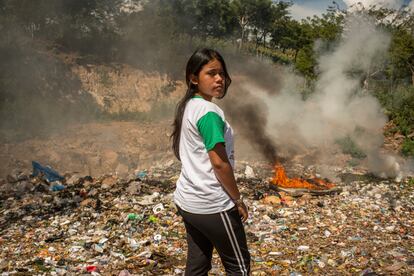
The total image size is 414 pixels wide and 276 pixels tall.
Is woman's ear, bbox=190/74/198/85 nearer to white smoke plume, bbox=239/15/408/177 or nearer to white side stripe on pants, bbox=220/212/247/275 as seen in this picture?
white side stripe on pants, bbox=220/212/247/275

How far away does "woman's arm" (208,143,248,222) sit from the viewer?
5.26 ft

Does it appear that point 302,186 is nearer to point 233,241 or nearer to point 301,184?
point 301,184

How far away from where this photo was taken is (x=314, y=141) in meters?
10.2

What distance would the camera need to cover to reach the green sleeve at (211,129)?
1.58m

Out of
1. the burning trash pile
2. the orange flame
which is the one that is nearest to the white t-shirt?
the burning trash pile

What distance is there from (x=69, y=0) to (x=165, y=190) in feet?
37.5

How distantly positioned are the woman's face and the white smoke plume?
803 centimetres

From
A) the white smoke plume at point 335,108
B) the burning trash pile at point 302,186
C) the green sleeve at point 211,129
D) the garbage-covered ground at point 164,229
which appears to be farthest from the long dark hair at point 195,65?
the white smoke plume at point 335,108

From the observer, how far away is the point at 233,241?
→ 5.64ft

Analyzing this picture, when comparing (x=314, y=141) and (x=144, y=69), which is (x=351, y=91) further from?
(x=144, y=69)

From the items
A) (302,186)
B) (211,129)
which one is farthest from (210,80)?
(302,186)

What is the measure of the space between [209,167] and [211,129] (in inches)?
7.4

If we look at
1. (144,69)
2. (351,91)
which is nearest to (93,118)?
(144,69)

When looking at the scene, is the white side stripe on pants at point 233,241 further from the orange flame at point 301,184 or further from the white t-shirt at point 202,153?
the orange flame at point 301,184
